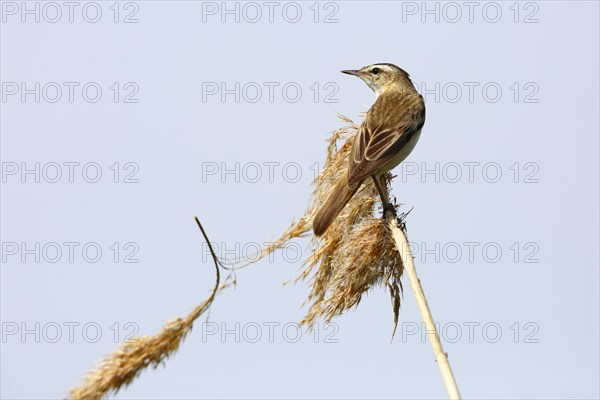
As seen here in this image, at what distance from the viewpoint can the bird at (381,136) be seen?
449cm

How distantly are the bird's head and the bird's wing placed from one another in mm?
367

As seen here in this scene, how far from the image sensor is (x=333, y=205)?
432 cm

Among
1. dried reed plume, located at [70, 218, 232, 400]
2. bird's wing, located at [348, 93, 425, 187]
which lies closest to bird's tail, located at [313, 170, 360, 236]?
bird's wing, located at [348, 93, 425, 187]

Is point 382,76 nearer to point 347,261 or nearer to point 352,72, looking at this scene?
point 352,72

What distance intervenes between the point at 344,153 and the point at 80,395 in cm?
270

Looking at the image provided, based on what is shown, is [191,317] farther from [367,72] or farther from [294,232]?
[367,72]

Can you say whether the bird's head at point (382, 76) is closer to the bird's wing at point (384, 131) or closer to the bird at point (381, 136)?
the bird at point (381, 136)

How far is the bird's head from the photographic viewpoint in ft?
25.2

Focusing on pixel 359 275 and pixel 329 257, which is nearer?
pixel 359 275

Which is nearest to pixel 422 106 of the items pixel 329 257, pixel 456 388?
pixel 329 257

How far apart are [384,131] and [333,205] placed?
2.05 meters

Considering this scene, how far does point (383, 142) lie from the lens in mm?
5996

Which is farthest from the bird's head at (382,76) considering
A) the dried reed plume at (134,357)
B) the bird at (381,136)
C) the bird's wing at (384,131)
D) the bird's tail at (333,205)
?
the dried reed plume at (134,357)

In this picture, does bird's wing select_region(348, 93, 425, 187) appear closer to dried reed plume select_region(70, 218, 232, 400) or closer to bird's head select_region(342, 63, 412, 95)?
bird's head select_region(342, 63, 412, 95)
